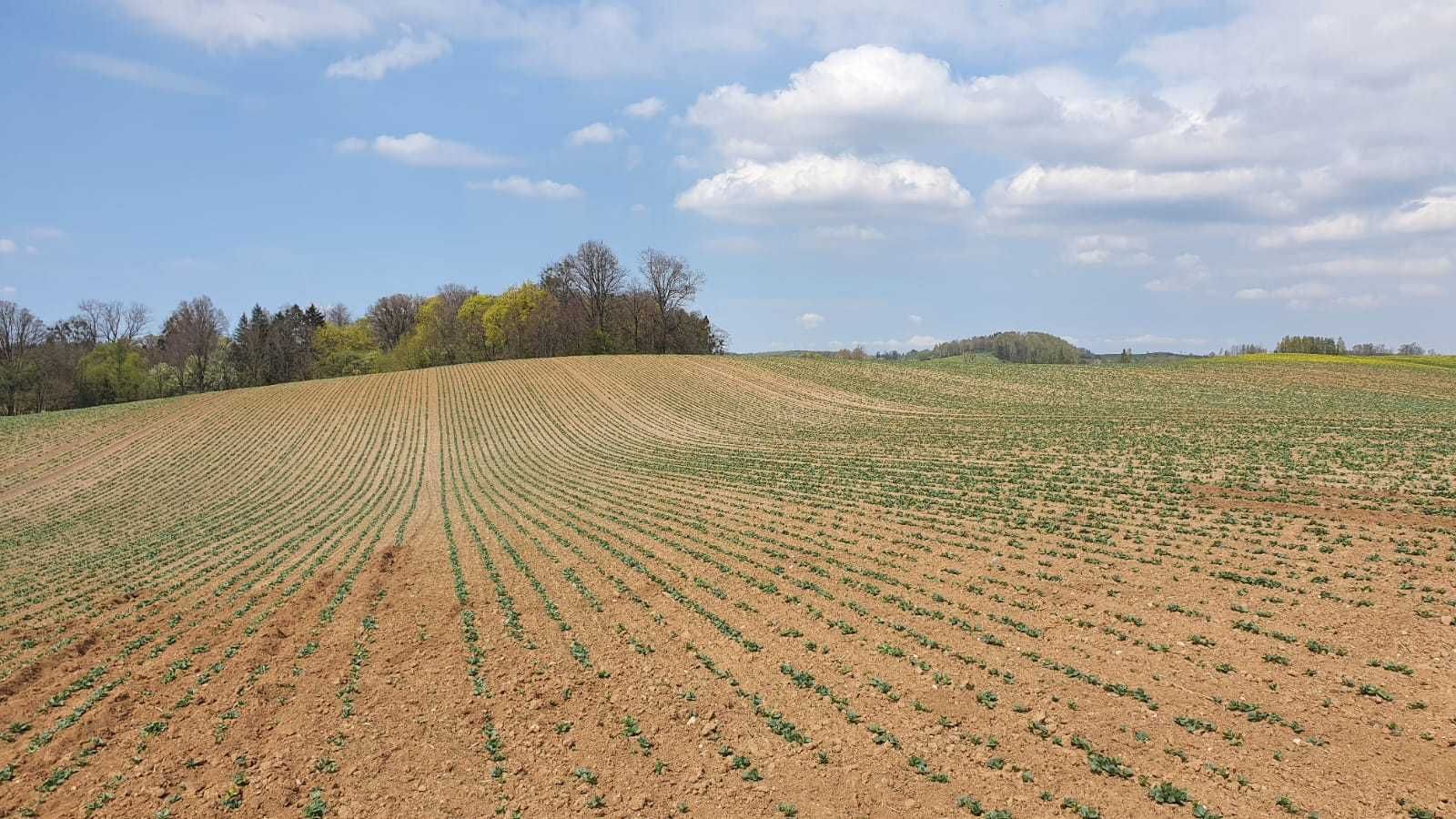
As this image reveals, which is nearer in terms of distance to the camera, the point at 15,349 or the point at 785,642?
the point at 785,642

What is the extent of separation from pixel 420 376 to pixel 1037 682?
A: 76.5 metres

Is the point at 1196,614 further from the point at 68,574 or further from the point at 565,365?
the point at 565,365

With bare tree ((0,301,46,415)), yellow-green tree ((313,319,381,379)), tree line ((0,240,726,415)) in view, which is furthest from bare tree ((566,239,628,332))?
bare tree ((0,301,46,415))

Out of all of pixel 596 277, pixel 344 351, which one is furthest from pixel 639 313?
pixel 344 351

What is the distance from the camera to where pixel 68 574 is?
2106 cm

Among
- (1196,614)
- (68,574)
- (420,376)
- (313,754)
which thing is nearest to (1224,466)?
(1196,614)

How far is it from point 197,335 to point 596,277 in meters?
54.6

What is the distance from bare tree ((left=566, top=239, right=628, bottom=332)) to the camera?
336 ft

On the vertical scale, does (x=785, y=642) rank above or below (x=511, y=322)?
below

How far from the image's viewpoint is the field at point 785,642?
8.66 m

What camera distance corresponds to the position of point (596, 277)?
103m

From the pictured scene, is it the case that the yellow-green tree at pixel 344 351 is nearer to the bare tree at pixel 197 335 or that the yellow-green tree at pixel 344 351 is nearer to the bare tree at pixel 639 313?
the bare tree at pixel 197 335

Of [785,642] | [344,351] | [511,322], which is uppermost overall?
[511,322]

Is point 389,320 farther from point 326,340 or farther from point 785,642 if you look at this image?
point 785,642
